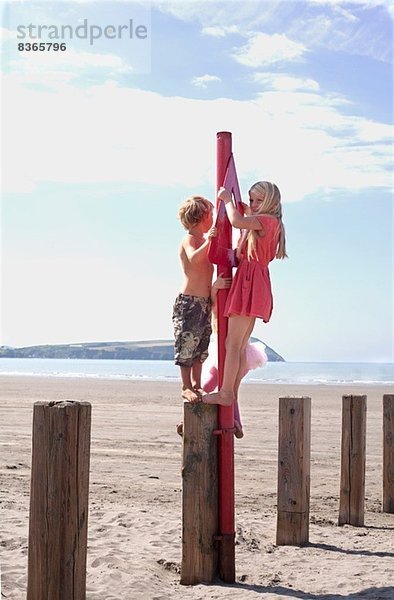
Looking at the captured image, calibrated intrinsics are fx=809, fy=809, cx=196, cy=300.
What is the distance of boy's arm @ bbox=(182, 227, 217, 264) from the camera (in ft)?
20.2

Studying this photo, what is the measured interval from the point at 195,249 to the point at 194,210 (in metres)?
0.31

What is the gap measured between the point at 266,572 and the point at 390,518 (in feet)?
8.52

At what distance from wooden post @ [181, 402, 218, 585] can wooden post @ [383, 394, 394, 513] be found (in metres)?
3.23

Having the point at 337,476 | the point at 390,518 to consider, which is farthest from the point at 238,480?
the point at 390,518

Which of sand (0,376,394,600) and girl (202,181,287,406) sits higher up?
girl (202,181,287,406)

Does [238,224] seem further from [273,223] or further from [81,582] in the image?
[81,582]

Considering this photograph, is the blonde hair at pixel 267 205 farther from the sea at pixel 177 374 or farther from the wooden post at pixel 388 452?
the sea at pixel 177 374

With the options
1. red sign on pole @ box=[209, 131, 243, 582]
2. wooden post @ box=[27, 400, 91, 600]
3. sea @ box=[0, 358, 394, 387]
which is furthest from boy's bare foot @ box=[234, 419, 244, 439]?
sea @ box=[0, 358, 394, 387]

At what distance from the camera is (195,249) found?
6.30 meters

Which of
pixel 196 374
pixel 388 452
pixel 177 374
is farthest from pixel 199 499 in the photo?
pixel 177 374

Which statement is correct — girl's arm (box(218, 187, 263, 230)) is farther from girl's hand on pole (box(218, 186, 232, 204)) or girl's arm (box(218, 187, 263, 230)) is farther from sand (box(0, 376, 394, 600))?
sand (box(0, 376, 394, 600))

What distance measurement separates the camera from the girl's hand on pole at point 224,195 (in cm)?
590

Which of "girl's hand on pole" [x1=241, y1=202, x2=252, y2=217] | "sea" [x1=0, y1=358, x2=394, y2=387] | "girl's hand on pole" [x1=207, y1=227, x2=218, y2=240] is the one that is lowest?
"sea" [x1=0, y1=358, x2=394, y2=387]

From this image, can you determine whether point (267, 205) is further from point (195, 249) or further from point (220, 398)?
point (220, 398)
